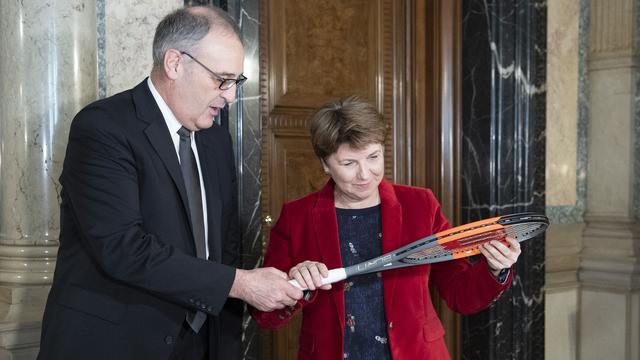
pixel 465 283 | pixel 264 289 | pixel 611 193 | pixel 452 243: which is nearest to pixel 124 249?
pixel 264 289

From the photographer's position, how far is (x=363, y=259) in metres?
2.76

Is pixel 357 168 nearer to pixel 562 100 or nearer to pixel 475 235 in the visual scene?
pixel 475 235

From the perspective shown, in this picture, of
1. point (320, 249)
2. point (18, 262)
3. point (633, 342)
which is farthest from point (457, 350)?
point (18, 262)

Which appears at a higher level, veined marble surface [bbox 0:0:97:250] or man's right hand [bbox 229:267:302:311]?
veined marble surface [bbox 0:0:97:250]

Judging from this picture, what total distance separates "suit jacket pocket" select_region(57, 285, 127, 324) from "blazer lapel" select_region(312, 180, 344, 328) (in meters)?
0.75

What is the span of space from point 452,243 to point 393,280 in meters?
0.28

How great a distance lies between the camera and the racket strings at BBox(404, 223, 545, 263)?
8.29ft

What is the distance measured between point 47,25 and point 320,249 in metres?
1.59

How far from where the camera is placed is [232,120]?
150 inches

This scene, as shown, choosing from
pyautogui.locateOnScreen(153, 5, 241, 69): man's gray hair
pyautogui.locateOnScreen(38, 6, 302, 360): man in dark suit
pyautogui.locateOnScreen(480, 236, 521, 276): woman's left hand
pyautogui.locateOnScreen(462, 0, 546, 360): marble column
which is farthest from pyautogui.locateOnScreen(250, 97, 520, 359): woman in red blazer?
pyautogui.locateOnScreen(462, 0, 546, 360): marble column

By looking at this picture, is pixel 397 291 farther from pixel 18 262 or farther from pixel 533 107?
pixel 533 107

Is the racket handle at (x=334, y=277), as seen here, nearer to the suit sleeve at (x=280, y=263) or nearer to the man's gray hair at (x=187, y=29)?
the suit sleeve at (x=280, y=263)

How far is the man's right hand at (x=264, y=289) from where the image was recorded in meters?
2.48

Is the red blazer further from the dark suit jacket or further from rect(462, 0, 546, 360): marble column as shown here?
rect(462, 0, 546, 360): marble column
